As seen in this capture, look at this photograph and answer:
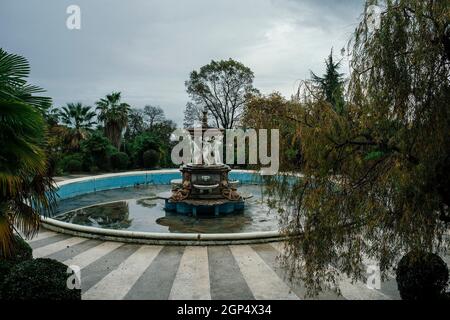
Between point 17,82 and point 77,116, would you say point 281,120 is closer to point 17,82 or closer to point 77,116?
point 17,82

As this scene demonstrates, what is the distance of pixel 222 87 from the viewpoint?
39125 mm

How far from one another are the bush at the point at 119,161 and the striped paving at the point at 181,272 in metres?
20.0

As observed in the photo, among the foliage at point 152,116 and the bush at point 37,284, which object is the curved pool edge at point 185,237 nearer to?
the bush at point 37,284

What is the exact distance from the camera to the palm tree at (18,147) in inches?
206

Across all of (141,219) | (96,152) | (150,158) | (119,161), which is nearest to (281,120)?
(141,219)

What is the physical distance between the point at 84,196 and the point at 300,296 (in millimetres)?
Answer: 15907

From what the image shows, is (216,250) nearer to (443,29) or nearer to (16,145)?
(16,145)

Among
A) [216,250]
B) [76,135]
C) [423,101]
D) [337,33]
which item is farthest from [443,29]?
[76,135]

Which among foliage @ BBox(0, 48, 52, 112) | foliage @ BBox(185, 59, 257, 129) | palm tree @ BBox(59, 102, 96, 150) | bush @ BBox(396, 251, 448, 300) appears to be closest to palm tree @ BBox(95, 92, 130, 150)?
palm tree @ BBox(59, 102, 96, 150)

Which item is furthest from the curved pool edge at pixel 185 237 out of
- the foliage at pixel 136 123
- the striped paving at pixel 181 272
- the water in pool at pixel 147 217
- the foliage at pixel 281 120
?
the foliage at pixel 136 123

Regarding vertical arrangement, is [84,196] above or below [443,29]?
below

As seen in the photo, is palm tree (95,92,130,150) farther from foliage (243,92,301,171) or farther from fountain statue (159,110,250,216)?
foliage (243,92,301,171)

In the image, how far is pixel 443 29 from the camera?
446 centimetres

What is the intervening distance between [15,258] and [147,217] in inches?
304
